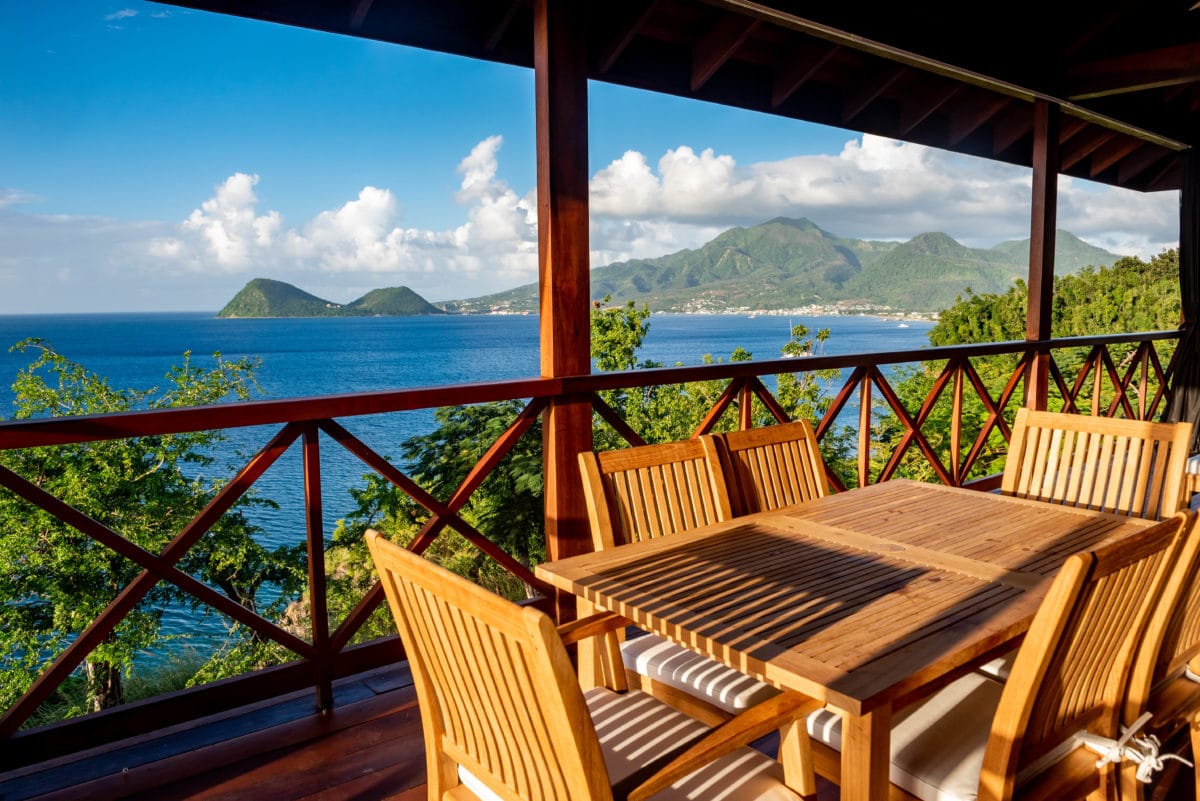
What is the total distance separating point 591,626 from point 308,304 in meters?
50.8

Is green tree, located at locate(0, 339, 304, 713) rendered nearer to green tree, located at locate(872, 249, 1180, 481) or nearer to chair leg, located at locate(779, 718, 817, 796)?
chair leg, located at locate(779, 718, 817, 796)

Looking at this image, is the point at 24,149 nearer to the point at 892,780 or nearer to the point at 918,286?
the point at 918,286

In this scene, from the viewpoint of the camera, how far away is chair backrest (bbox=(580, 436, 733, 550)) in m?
2.04

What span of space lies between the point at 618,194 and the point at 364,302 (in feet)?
57.9

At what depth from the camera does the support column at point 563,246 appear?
2754 mm

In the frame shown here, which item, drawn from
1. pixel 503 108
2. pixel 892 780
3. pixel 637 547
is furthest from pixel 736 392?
pixel 503 108

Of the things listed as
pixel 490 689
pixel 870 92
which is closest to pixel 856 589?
pixel 490 689

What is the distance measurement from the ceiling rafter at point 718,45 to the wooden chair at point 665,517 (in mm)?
1980

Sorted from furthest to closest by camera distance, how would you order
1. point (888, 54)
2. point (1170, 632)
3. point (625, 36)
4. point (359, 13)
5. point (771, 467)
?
point (888, 54) < point (625, 36) < point (359, 13) < point (771, 467) < point (1170, 632)

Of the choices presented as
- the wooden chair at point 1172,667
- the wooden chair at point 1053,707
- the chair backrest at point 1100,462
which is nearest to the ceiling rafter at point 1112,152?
Result: the chair backrest at point 1100,462

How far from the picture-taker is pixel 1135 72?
4449 millimetres

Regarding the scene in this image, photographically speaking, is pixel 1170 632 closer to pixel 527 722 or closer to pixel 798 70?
pixel 527 722

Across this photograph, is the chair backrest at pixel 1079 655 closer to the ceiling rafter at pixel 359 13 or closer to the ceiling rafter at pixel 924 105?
the ceiling rafter at pixel 359 13

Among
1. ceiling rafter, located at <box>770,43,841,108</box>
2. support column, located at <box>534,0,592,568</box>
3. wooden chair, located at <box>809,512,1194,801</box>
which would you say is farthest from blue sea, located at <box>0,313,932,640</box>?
wooden chair, located at <box>809,512,1194,801</box>
